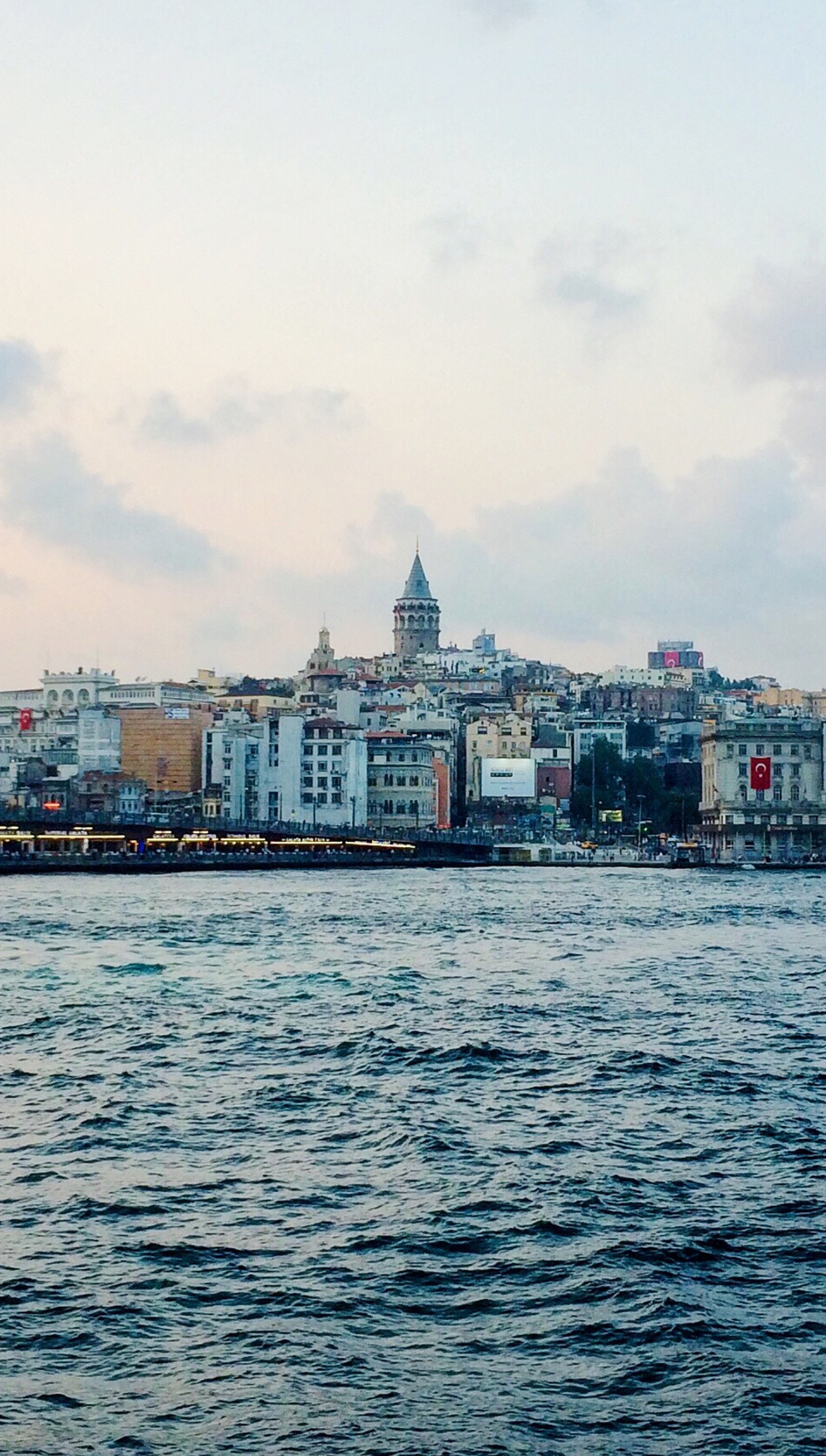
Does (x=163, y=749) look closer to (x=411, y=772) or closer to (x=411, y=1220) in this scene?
(x=411, y=772)

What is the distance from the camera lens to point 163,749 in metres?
168

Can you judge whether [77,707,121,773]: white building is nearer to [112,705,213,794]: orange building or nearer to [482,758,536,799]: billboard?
[112,705,213,794]: orange building

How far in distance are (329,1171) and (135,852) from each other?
325 ft

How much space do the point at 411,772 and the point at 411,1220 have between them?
449ft

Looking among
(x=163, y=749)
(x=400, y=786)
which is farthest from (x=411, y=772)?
(x=163, y=749)

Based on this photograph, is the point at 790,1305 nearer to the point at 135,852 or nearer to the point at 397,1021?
the point at 397,1021

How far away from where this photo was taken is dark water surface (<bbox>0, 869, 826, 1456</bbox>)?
12211 mm

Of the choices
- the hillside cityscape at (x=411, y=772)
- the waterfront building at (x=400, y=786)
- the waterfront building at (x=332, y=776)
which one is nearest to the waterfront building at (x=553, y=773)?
the hillside cityscape at (x=411, y=772)

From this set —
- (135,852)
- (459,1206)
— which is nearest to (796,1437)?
(459,1206)

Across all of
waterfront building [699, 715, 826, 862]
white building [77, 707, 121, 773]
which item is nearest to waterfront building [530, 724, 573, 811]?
waterfront building [699, 715, 826, 862]

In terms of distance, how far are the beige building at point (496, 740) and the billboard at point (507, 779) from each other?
792cm

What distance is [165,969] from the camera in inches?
1668

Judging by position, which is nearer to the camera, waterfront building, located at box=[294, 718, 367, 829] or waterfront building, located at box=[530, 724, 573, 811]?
waterfront building, located at box=[294, 718, 367, 829]

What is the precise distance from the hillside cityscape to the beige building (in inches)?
6.9
